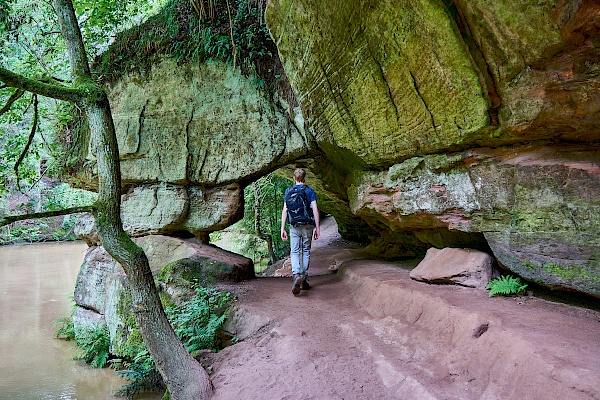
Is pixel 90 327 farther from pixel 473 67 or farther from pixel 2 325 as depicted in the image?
pixel 473 67

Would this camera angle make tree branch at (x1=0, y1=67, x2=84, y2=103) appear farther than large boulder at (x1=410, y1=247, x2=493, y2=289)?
No

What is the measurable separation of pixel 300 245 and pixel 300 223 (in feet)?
1.28

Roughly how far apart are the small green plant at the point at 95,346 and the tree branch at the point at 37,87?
563cm

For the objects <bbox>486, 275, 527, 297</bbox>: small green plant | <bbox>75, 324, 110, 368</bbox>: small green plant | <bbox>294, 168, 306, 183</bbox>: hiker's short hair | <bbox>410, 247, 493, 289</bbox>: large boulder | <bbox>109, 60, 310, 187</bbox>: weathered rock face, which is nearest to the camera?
<bbox>486, 275, 527, 297</bbox>: small green plant

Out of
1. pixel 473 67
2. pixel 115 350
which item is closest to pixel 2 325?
pixel 115 350

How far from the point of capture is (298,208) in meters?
6.19

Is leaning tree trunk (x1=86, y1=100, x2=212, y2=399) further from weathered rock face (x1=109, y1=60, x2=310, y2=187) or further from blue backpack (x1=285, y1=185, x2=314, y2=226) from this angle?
weathered rock face (x1=109, y1=60, x2=310, y2=187)

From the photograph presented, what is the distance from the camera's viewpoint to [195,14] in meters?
8.79

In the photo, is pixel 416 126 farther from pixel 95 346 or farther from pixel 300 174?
pixel 95 346

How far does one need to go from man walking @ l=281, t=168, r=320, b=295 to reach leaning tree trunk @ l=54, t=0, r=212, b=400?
7.83ft

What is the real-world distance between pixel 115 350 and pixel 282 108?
5.81m

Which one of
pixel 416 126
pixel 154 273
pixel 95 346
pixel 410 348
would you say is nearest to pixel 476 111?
pixel 416 126

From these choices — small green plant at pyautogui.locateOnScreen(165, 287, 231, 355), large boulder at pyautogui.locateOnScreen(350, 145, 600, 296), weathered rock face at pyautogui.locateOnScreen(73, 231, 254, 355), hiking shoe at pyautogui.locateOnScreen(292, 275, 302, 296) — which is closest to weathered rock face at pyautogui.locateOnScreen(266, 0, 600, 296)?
large boulder at pyautogui.locateOnScreen(350, 145, 600, 296)

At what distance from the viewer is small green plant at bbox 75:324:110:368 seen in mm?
7629
